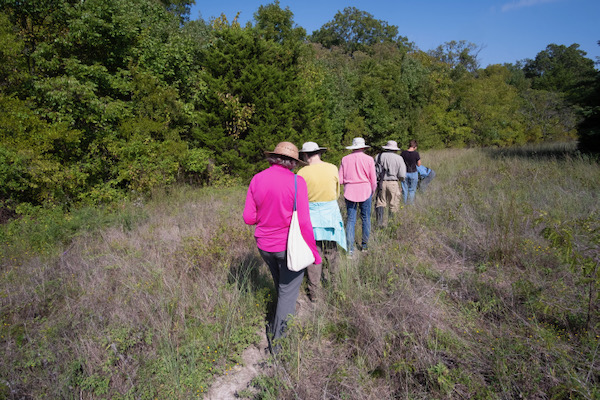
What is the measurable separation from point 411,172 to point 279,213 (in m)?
5.32

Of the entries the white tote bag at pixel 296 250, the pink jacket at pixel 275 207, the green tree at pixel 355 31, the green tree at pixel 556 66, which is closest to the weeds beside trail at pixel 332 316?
the white tote bag at pixel 296 250

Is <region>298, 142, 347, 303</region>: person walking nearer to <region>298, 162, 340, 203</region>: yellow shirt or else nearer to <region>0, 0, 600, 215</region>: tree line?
<region>298, 162, 340, 203</region>: yellow shirt

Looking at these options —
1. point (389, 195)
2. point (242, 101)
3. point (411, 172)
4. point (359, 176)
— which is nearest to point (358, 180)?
point (359, 176)

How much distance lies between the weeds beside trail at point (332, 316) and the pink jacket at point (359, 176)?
807mm

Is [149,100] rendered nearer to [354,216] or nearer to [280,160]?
[354,216]

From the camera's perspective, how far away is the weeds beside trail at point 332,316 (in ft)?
8.02

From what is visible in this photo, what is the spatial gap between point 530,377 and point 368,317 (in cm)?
124

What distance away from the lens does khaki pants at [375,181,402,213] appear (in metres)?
6.08

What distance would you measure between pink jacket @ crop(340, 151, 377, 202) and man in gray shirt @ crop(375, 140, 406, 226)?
3.72ft

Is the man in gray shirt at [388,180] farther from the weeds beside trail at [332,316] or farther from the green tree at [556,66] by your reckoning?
the green tree at [556,66]

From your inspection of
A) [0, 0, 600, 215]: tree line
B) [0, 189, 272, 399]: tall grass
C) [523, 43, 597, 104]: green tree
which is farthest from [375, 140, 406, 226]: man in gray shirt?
[523, 43, 597, 104]: green tree

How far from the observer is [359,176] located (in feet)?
16.3

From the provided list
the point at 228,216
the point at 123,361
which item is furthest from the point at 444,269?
the point at 228,216

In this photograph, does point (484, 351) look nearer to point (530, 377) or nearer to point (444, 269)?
point (530, 377)
